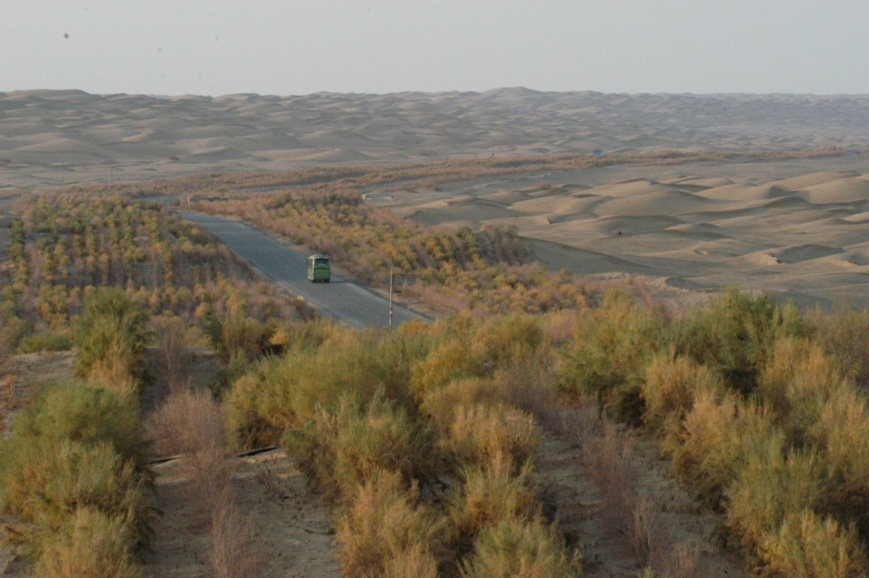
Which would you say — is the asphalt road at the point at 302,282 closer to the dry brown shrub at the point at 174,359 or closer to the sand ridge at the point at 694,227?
the dry brown shrub at the point at 174,359

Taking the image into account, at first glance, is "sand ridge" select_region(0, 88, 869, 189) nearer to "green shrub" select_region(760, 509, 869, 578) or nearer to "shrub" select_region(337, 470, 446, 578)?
"shrub" select_region(337, 470, 446, 578)

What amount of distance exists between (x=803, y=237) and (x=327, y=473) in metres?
49.8

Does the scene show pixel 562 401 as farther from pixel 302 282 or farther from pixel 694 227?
pixel 694 227

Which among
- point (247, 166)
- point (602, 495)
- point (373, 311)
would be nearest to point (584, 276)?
point (373, 311)

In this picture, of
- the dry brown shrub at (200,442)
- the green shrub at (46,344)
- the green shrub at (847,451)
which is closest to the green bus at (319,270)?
the green shrub at (46,344)

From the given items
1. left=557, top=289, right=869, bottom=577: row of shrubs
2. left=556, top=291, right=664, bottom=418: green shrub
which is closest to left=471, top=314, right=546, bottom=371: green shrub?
left=557, top=289, right=869, bottom=577: row of shrubs

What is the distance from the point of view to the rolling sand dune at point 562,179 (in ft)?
143

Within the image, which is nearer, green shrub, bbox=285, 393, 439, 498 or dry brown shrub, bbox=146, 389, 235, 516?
green shrub, bbox=285, 393, 439, 498

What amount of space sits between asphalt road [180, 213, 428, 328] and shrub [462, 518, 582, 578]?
15.9 metres

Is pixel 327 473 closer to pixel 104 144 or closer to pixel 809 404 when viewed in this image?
pixel 809 404

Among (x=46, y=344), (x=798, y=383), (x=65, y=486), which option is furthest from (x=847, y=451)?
(x=46, y=344)

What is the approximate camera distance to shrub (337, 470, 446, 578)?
21.2ft

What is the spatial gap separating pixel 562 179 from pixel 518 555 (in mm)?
85706

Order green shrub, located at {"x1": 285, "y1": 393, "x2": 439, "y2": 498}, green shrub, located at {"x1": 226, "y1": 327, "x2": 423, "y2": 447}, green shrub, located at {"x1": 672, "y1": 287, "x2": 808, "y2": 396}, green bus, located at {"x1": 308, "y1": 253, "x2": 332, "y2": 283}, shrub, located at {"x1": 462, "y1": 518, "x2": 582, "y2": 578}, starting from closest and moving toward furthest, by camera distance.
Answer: shrub, located at {"x1": 462, "y1": 518, "x2": 582, "y2": 578}, green shrub, located at {"x1": 285, "y1": 393, "x2": 439, "y2": 498}, green shrub, located at {"x1": 226, "y1": 327, "x2": 423, "y2": 447}, green shrub, located at {"x1": 672, "y1": 287, "x2": 808, "y2": 396}, green bus, located at {"x1": 308, "y1": 253, "x2": 332, "y2": 283}
